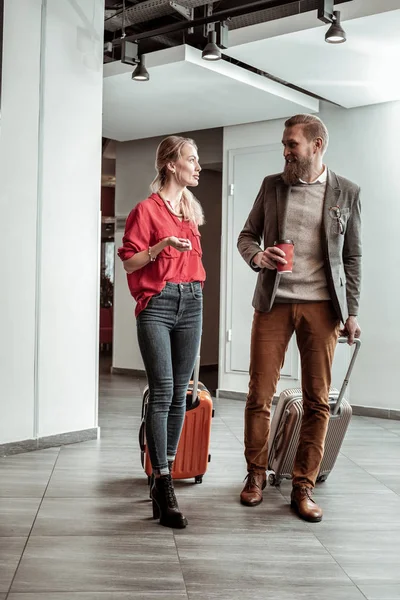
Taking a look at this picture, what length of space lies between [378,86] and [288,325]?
3.19 meters

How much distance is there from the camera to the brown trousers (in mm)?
3340

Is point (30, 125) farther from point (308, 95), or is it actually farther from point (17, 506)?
point (308, 95)

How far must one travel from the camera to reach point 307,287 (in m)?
3.35

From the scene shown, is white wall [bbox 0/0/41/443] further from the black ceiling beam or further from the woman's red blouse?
the woman's red blouse

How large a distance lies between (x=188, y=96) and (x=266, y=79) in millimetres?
652

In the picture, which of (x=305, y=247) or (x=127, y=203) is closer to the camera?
(x=305, y=247)

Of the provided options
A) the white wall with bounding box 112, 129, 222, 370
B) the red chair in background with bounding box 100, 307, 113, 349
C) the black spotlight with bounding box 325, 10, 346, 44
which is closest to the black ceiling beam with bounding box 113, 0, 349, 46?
the black spotlight with bounding box 325, 10, 346, 44

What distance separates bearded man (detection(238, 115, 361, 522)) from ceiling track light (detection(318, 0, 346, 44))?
134 cm

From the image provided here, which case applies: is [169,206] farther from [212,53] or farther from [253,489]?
[212,53]

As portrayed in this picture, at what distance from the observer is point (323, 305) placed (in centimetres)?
335

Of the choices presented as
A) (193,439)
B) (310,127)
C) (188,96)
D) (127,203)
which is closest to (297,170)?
(310,127)

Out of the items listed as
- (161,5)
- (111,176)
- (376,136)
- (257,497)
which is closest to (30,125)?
(161,5)

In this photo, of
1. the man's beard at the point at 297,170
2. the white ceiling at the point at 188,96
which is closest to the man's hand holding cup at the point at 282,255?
the man's beard at the point at 297,170

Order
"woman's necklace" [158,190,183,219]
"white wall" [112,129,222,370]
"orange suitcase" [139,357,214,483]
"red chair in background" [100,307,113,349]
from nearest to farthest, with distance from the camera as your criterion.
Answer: "woman's necklace" [158,190,183,219] → "orange suitcase" [139,357,214,483] → "white wall" [112,129,222,370] → "red chair in background" [100,307,113,349]
